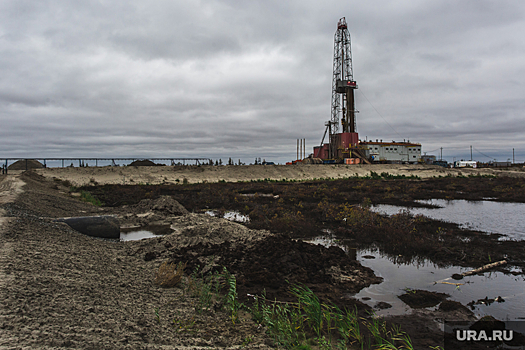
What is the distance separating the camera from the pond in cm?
551

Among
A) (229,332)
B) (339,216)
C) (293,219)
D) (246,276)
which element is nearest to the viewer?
(229,332)

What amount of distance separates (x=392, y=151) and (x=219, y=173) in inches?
1544

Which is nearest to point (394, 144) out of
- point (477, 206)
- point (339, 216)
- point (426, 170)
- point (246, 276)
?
point (426, 170)

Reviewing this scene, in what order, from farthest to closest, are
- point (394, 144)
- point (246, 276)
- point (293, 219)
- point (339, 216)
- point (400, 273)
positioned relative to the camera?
point (394, 144)
point (339, 216)
point (293, 219)
point (400, 273)
point (246, 276)

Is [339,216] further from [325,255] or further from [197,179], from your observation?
[197,179]

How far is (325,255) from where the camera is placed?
26.4ft

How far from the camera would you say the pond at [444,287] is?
18.1ft

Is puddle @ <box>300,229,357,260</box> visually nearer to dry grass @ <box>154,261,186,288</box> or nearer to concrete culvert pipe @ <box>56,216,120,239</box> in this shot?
dry grass @ <box>154,261,186,288</box>

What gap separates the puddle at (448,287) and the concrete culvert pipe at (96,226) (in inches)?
307

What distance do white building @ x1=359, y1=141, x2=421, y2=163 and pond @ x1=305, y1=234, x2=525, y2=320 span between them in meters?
54.6

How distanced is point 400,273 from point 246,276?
3.85 metres

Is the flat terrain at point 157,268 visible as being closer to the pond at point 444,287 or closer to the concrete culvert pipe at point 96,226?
the pond at point 444,287

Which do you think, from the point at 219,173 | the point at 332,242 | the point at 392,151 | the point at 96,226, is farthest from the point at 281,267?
the point at 392,151

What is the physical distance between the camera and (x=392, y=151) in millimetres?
64375
